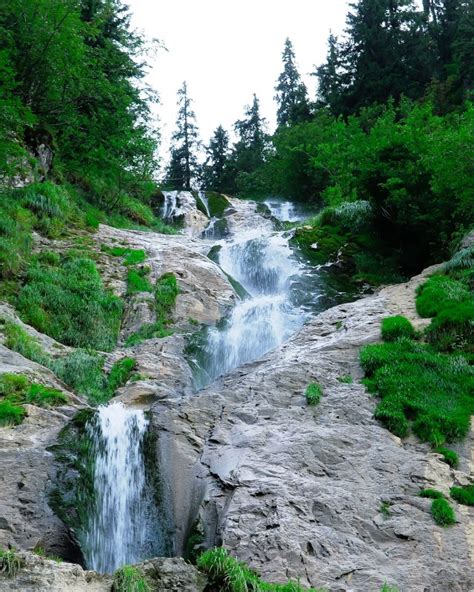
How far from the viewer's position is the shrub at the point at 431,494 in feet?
20.0

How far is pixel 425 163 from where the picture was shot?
45.4ft

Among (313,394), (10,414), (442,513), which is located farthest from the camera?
(313,394)

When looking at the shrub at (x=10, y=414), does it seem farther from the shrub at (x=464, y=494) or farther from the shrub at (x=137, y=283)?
the shrub at (x=137, y=283)

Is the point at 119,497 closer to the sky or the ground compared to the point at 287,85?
closer to the ground

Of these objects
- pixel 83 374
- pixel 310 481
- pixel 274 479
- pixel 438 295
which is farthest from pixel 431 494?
pixel 83 374

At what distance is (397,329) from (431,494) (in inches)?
154

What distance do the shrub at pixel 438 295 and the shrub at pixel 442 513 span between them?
4753mm

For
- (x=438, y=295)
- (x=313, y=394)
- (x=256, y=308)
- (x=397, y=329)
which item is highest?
(x=438, y=295)

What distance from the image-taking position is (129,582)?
4336mm

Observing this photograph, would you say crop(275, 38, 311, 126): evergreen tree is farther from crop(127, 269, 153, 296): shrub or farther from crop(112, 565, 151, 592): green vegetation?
crop(112, 565, 151, 592): green vegetation

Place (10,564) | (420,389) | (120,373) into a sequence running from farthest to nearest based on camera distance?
(120,373)
(420,389)
(10,564)

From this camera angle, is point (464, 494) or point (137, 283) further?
point (137, 283)

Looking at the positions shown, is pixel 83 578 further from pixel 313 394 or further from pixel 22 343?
pixel 22 343

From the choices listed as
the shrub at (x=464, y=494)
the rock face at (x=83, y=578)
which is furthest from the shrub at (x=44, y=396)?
the shrub at (x=464, y=494)
